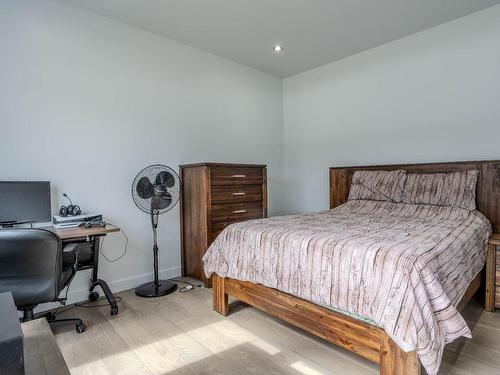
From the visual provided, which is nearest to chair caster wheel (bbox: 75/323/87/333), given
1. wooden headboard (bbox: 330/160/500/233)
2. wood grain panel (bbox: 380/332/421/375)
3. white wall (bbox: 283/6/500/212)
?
wood grain panel (bbox: 380/332/421/375)

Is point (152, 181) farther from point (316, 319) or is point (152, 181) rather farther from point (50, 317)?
point (316, 319)

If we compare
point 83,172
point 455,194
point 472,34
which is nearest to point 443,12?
point 472,34

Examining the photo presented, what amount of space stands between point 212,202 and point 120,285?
1198mm

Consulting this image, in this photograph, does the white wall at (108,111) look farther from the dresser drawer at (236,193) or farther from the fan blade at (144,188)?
the dresser drawer at (236,193)

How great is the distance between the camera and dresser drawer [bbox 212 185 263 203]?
10.1 ft

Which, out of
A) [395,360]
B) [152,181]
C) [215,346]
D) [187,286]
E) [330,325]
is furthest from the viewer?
[187,286]

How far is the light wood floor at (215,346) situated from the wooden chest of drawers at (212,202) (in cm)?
80

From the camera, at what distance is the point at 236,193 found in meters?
3.23

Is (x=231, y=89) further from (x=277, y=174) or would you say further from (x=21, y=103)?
(x=21, y=103)

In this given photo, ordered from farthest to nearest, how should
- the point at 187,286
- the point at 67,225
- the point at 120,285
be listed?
1. the point at 187,286
2. the point at 120,285
3. the point at 67,225

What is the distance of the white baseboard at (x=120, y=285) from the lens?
2484 mm

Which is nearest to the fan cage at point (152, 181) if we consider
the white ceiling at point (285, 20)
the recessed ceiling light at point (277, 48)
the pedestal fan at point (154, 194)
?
the pedestal fan at point (154, 194)

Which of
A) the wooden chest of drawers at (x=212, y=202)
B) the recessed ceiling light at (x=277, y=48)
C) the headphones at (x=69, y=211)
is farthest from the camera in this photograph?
the recessed ceiling light at (x=277, y=48)

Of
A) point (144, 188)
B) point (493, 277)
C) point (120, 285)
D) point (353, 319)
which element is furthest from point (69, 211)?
point (493, 277)
